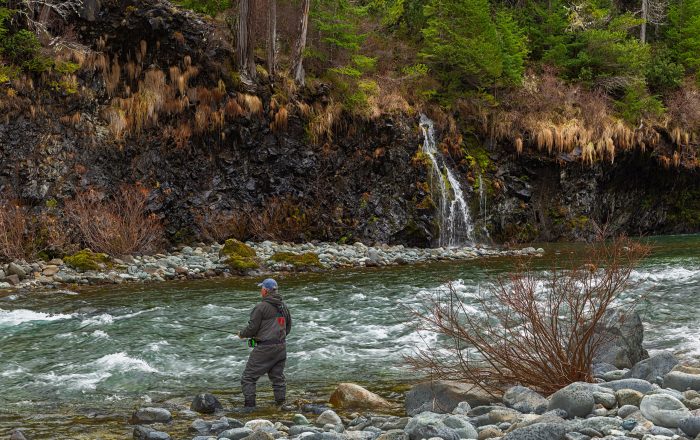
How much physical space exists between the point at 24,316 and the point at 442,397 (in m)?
7.90

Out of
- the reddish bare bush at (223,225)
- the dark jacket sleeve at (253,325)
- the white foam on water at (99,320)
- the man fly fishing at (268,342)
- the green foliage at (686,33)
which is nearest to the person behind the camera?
the man fly fishing at (268,342)

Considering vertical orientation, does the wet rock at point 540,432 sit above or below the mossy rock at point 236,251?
above

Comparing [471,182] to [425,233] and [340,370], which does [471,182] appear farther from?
[340,370]

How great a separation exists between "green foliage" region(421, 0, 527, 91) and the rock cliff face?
3145mm

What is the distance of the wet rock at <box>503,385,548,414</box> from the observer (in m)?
5.47

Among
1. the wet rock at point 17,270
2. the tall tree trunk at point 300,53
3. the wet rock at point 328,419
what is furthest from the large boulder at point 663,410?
the tall tree trunk at point 300,53

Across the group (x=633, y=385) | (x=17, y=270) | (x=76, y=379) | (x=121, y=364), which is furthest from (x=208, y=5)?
(x=633, y=385)

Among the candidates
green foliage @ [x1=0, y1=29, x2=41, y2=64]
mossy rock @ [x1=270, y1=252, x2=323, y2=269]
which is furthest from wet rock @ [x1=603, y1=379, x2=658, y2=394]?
green foliage @ [x1=0, y1=29, x2=41, y2=64]

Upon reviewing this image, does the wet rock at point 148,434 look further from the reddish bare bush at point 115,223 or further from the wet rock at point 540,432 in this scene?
the reddish bare bush at point 115,223

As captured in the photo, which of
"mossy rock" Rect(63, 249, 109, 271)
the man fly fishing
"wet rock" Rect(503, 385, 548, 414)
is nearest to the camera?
"wet rock" Rect(503, 385, 548, 414)

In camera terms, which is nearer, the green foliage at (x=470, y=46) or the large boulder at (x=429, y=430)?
the large boulder at (x=429, y=430)

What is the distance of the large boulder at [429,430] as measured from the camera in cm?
469

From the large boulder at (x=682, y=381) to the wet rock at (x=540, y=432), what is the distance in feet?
6.15

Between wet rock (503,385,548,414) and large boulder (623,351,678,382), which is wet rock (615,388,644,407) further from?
large boulder (623,351,678,382)
